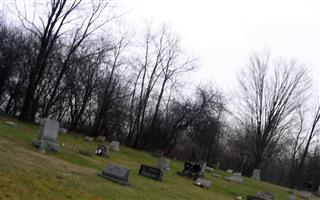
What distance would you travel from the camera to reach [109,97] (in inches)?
1576

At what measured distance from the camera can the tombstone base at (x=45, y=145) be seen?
16.2 meters

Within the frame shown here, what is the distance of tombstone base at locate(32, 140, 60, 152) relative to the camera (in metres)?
16.2

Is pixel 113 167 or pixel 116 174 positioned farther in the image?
pixel 113 167

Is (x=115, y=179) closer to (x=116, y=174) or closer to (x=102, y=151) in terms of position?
(x=116, y=174)

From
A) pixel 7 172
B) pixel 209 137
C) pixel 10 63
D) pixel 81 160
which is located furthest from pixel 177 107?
pixel 7 172

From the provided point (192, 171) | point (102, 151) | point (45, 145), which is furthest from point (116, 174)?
point (192, 171)

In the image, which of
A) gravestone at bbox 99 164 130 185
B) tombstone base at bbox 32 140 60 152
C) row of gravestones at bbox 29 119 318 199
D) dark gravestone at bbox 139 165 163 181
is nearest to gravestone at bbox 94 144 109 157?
row of gravestones at bbox 29 119 318 199

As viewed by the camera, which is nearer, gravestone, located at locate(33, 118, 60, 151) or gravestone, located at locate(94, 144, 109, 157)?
gravestone, located at locate(33, 118, 60, 151)

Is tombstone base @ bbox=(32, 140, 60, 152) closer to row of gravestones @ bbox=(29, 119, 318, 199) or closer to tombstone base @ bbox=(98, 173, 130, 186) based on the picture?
row of gravestones @ bbox=(29, 119, 318, 199)

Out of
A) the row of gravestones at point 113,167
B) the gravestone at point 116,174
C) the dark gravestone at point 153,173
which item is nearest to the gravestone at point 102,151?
the row of gravestones at point 113,167

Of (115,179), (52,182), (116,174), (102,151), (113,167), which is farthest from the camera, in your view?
(102,151)

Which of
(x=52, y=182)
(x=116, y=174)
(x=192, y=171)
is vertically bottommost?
(x=52, y=182)

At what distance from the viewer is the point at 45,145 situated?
16.4m

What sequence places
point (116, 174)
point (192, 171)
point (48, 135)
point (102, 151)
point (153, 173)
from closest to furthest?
point (116, 174)
point (48, 135)
point (153, 173)
point (102, 151)
point (192, 171)
